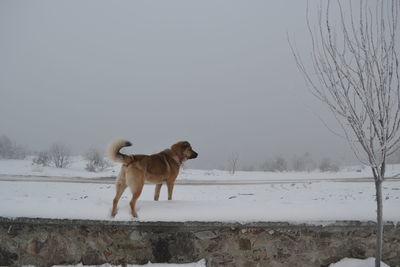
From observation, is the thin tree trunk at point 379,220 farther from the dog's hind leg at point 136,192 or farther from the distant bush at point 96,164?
the distant bush at point 96,164

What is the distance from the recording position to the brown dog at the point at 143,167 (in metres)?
4.46

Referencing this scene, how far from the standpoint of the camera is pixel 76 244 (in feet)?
14.1

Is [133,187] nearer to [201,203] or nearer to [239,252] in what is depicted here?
[201,203]

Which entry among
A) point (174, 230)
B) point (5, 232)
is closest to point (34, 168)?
point (5, 232)

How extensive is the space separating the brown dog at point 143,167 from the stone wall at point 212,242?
0.40 metres

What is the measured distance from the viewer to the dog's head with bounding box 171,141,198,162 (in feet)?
17.8

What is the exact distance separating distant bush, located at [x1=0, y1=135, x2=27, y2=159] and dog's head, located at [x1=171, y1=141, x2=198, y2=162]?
31.4 m

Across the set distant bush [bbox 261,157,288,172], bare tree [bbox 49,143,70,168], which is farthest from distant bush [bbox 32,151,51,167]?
distant bush [bbox 261,157,288,172]

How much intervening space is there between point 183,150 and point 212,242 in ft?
5.91

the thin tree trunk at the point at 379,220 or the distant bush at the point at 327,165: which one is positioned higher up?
the thin tree trunk at the point at 379,220

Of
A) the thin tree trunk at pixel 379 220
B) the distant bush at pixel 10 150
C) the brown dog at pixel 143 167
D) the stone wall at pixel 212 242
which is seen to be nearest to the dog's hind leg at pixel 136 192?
the brown dog at pixel 143 167

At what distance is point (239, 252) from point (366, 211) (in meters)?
1.87

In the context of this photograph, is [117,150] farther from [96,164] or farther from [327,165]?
[327,165]

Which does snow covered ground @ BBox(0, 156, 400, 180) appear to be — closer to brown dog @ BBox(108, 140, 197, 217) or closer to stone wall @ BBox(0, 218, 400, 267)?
brown dog @ BBox(108, 140, 197, 217)
